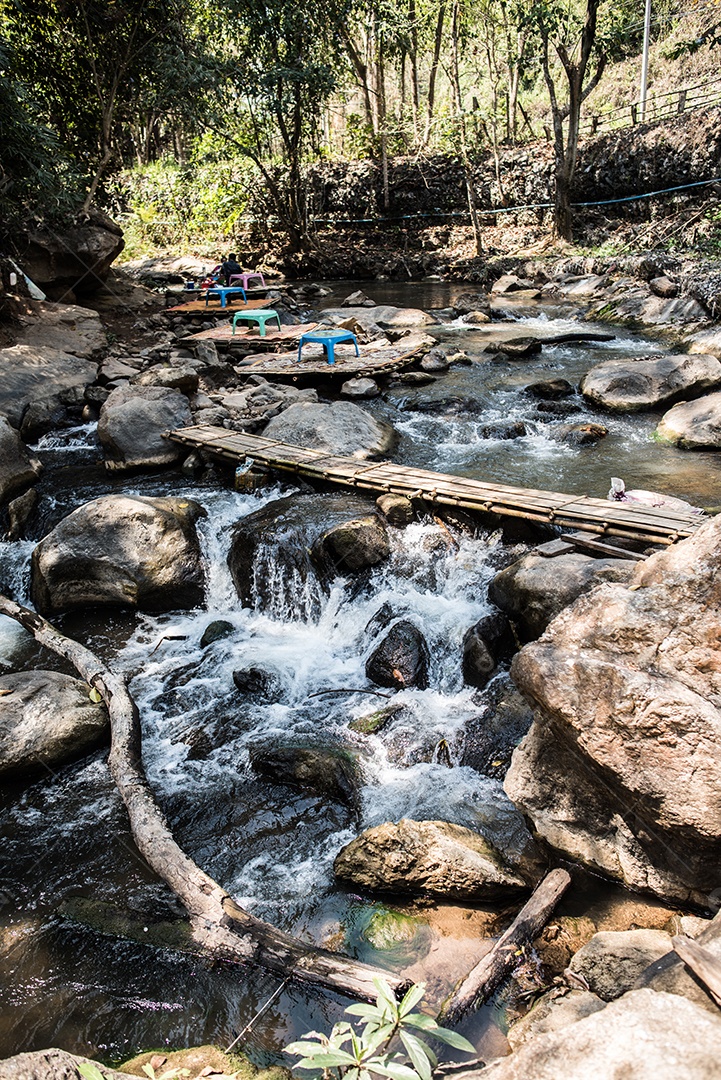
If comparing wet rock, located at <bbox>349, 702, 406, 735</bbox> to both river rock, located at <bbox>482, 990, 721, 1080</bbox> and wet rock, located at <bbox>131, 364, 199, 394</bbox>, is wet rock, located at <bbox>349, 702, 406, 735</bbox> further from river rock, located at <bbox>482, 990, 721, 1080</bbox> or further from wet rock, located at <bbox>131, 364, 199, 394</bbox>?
wet rock, located at <bbox>131, 364, 199, 394</bbox>

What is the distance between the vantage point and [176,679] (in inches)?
229

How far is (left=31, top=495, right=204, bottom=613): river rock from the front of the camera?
6629 mm

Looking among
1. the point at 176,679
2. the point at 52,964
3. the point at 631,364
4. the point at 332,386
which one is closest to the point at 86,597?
the point at 176,679

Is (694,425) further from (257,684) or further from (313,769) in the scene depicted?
(313,769)

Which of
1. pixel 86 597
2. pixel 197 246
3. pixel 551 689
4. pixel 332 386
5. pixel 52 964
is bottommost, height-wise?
pixel 52 964

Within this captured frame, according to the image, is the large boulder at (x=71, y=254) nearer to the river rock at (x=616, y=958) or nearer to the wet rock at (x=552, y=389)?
the wet rock at (x=552, y=389)

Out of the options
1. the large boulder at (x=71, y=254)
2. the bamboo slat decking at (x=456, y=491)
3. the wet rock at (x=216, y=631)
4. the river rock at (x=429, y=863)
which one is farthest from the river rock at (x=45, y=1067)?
the large boulder at (x=71, y=254)

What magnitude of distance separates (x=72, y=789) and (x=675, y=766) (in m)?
3.65

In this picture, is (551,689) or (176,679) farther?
(176,679)

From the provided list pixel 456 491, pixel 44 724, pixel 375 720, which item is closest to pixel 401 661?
pixel 375 720

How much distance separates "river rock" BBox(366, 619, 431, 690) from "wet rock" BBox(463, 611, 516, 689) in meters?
0.33

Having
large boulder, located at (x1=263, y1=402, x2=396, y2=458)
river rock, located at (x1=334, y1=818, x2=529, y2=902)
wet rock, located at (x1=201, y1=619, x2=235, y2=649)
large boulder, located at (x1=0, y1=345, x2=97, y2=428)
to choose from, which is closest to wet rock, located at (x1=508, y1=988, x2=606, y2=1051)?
river rock, located at (x1=334, y1=818, x2=529, y2=902)

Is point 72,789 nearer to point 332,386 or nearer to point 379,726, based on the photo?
point 379,726

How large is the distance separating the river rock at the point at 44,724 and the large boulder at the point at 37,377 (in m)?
5.90
